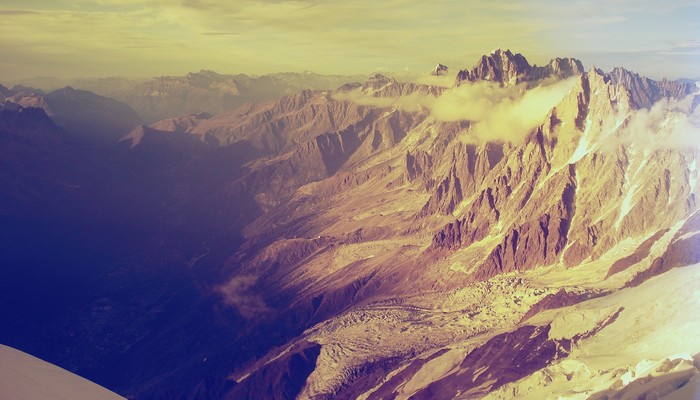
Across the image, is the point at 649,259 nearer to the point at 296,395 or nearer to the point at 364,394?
the point at 364,394

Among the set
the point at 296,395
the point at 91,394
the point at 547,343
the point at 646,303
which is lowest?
the point at 296,395

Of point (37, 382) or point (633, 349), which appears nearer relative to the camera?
A: point (37, 382)

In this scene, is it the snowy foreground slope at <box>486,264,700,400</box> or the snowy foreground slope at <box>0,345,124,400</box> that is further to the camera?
the snowy foreground slope at <box>486,264,700,400</box>

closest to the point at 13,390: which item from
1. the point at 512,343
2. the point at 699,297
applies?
the point at 699,297

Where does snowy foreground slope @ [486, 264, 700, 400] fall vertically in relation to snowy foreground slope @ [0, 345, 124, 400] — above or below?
below

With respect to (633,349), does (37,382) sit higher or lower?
higher

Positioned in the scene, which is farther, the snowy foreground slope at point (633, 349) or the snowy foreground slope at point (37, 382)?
the snowy foreground slope at point (633, 349)

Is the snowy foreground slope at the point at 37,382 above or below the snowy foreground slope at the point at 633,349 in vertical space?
above

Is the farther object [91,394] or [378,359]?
[378,359]
